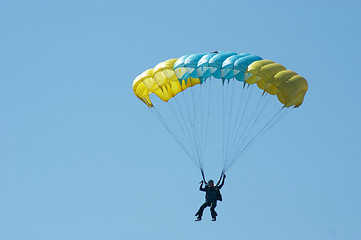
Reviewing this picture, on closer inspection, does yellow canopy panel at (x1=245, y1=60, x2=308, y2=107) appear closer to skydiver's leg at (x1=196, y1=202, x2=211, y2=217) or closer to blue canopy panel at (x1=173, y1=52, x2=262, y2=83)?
blue canopy panel at (x1=173, y1=52, x2=262, y2=83)

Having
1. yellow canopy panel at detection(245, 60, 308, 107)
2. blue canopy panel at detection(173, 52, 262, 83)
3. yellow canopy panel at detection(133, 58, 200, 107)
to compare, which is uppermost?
yellow canopy panel at detection(133, 58, 200, 107)

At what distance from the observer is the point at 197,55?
37250 millimetres

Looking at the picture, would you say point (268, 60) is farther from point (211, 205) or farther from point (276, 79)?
point (211, 205)

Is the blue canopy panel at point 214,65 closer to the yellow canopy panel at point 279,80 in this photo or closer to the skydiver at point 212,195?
the yellow canopy panel at point 279,80

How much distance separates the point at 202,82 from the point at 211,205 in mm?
3974

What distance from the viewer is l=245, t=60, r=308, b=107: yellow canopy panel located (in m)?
36.2

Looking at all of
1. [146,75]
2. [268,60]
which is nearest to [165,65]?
[146,75]

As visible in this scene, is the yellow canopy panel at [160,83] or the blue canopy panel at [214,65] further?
the yellow canopy panel at [160,83]

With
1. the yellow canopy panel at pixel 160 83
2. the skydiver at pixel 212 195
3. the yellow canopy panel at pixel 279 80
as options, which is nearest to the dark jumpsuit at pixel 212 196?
the skydiver at pixel 212 195

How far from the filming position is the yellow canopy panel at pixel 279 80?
3619cm

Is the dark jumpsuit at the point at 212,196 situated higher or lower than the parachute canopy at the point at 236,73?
lower

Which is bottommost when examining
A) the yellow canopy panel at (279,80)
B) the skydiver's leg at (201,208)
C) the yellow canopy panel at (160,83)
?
the skydiver's leg at (201,208)

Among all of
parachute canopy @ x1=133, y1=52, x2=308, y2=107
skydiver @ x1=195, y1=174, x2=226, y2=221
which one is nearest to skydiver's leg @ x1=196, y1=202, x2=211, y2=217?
skydiver @ x1=195, y1=174, x2=226, y2=221

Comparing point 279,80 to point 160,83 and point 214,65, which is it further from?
point 160,83
